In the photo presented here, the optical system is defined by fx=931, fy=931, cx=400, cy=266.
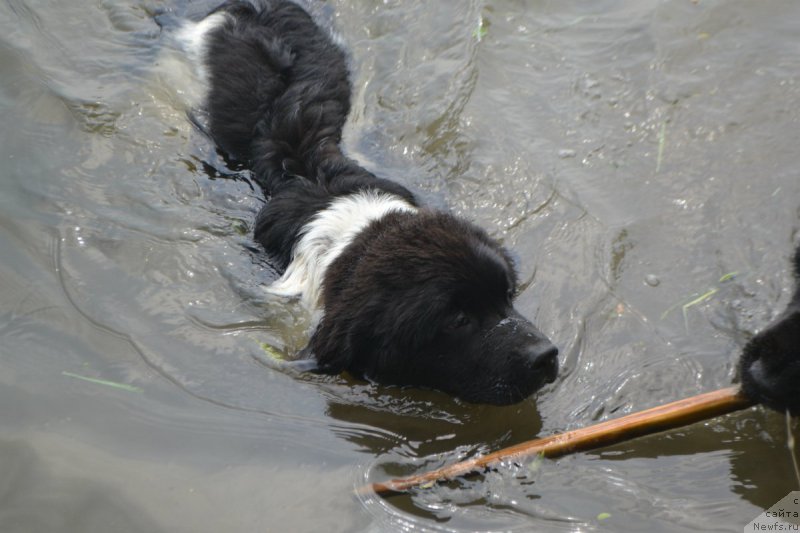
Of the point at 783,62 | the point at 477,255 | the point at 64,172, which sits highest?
the point at 783,62

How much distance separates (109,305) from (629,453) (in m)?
2.67

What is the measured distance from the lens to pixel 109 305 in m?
4.77

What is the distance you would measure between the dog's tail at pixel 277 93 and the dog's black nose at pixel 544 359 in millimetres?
1761

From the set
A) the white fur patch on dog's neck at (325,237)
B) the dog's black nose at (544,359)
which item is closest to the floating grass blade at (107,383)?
the white fur patch on dog's neck at (325,237)

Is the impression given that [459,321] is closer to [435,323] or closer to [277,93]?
[435,323]

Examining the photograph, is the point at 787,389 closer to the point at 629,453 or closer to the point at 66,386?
the point at 629,453

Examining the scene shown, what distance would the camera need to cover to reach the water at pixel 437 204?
3.72m

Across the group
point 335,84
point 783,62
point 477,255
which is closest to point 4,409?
point 477,255

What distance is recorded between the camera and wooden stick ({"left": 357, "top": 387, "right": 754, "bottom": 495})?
3.70 meters

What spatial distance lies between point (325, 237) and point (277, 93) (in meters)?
1.47

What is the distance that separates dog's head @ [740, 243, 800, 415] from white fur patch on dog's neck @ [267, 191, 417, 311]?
6.41 feet

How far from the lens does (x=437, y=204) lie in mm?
5590

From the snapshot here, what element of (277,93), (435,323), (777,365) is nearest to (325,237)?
(435,323)

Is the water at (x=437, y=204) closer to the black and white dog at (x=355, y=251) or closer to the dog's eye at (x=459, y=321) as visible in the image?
the black and white dog at (x=355, y=251)
